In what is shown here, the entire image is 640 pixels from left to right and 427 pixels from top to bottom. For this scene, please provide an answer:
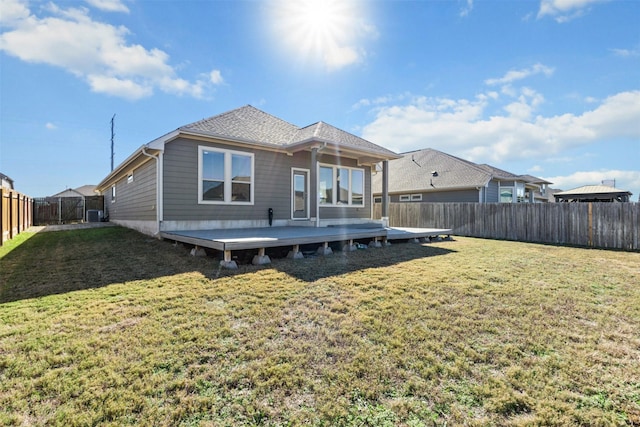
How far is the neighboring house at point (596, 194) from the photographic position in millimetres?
23703

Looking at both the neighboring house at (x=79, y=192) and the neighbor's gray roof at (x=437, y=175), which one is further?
the neighboring house at (x=79, y=192)

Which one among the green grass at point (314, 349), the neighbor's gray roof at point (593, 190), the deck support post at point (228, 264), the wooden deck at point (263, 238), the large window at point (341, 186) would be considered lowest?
the green grass at point (314, 349)

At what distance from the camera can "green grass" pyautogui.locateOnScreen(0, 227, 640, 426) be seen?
1.83 meters

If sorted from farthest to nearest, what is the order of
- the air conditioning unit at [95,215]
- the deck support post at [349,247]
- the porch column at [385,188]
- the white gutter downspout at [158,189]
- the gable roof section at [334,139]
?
the air conditioning unit at [95,215] → the porch column at [385,188] → the gable roof section at [334,139] → the white gutter downspout at [158,189] → the deck support post at [349,247]

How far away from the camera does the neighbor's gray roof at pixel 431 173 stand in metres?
17.0

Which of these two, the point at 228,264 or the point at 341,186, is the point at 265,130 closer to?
the point at 341,186

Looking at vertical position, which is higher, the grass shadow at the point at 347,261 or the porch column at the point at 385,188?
the porch column at the point at 385,188

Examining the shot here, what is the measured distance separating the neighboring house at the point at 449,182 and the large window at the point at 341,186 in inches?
199

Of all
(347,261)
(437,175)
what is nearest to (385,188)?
(347,261)

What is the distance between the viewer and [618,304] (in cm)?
377

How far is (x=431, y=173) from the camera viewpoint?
19172mm

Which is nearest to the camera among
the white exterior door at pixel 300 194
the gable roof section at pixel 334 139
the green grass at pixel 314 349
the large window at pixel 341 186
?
the green grass at pixel 314 349

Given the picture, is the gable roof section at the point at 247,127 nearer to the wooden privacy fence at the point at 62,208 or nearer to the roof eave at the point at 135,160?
the roof eave at the point at 135,160

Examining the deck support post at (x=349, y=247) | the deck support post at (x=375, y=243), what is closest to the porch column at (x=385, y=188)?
the deck support post at (x=375, y=243)
